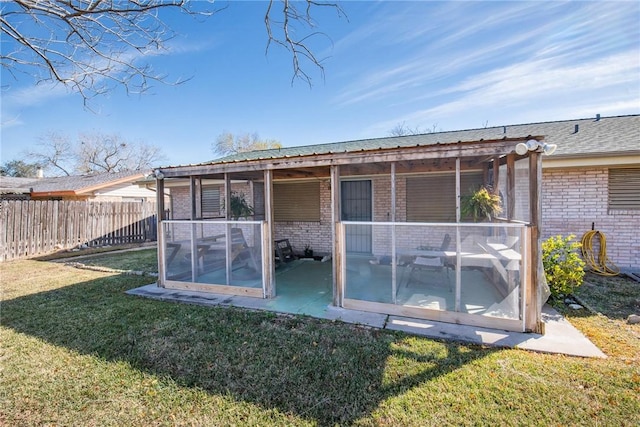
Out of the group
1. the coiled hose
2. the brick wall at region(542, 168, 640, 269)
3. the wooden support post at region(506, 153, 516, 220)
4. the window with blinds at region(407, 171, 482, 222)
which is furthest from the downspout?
the coiled hose

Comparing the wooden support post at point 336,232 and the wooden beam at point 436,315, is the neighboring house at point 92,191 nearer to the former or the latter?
the wooden support post at point 336,232

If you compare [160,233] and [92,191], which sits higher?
[92,191]

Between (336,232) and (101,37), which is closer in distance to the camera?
(101,37)

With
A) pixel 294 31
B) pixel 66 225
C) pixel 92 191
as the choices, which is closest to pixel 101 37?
pixel 294 31

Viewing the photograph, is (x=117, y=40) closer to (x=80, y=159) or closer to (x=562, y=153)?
(x=562, y=153)

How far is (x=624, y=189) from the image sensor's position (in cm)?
654

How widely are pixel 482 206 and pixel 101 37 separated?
639 centimetres

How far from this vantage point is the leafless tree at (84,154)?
1218 inches

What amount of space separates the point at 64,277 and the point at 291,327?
20.9ft

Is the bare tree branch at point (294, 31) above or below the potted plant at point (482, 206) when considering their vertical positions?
above

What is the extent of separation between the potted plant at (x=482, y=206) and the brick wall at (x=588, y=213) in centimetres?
294

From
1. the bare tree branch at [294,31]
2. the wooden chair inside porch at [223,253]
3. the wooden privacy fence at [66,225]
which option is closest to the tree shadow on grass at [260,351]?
the wooden chair inside porch at [223,253]

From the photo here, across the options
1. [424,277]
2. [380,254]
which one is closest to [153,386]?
[380,254]

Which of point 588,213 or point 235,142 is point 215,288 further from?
point 235,142
